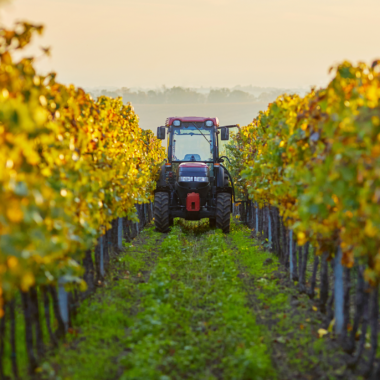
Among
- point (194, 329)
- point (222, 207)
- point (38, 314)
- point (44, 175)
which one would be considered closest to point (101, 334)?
point (38, 314)

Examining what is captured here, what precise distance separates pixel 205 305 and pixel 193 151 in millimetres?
7256

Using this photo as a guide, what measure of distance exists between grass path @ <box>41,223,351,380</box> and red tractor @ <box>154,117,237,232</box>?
330cm

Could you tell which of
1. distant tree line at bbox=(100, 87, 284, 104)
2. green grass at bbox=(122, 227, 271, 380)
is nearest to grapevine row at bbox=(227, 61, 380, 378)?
green grass at bbox=(122, 227, 271, 380)

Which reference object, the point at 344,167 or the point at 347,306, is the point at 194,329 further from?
the point at 344,167

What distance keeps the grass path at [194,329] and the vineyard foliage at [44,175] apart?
0.91 metres

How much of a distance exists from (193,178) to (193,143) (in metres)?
1.31

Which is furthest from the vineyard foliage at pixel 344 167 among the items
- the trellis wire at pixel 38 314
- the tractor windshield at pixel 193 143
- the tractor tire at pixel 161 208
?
the tractor windshield at pixel 193 143

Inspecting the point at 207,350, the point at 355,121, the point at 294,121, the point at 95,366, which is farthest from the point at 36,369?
the point at 294,121

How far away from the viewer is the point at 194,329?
5.94 metres

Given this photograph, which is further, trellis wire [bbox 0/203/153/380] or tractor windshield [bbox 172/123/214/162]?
tractor windshield [bbox 172/123/214/162]

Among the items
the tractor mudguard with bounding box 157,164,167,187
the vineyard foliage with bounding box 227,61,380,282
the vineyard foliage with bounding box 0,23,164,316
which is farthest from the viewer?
the tractor mudguard with bounding box 157,164,167,187

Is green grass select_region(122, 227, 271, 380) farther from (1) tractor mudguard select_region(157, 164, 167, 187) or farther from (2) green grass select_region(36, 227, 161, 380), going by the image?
(1) tractor mudguard select_region(157, 164, 167, 187)

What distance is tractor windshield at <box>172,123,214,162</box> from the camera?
43.7 feet

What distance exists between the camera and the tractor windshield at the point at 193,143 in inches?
524
